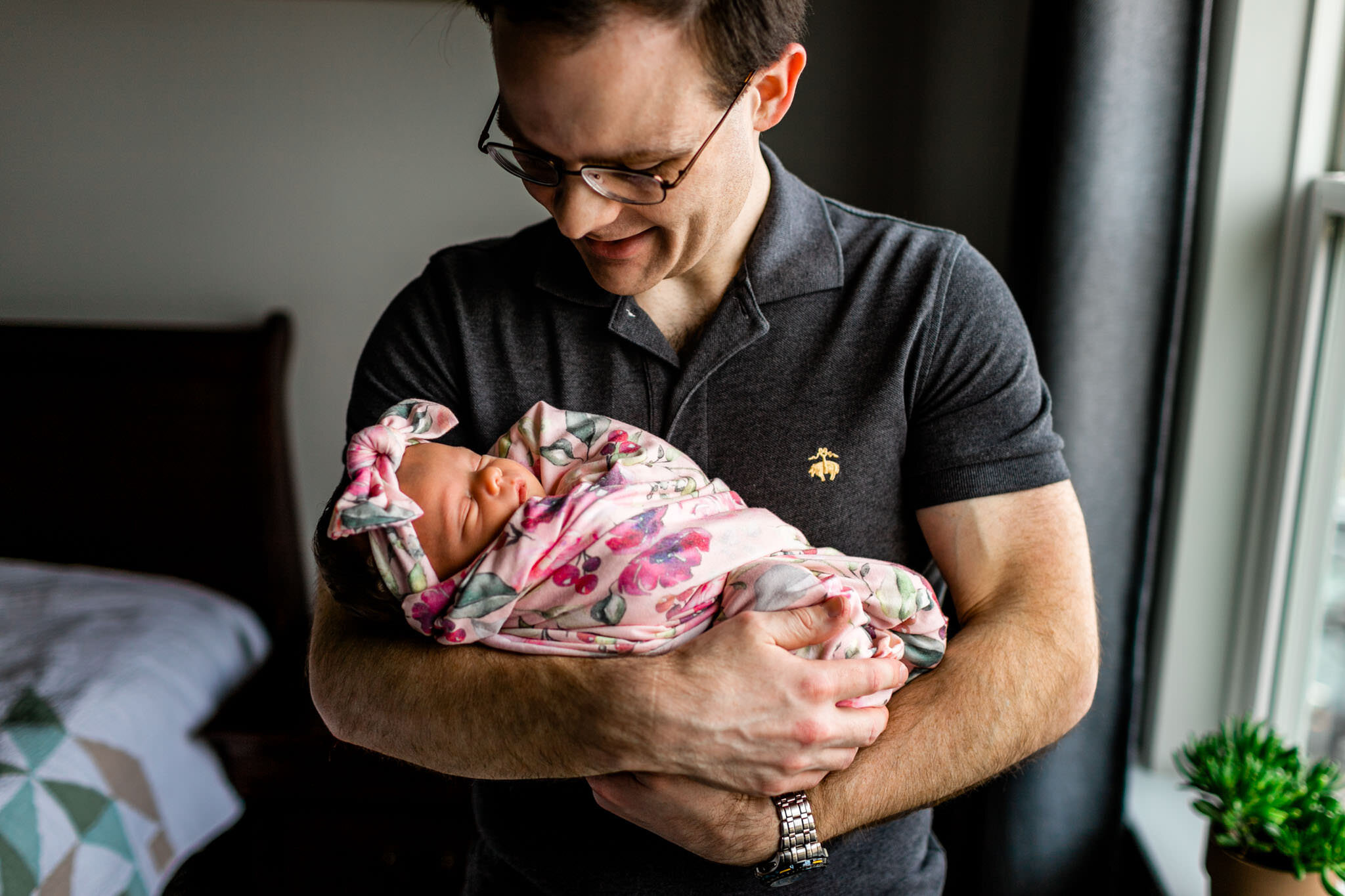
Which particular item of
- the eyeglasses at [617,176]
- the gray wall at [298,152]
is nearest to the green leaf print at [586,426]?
the eyeglasses at [617,176]

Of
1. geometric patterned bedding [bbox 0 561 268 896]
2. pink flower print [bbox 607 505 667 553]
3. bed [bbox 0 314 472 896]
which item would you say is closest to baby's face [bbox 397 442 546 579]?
pink flower print [bbox 607 505 667 553]

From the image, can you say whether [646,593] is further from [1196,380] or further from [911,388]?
[1196,380]

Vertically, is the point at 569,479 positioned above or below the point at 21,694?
above

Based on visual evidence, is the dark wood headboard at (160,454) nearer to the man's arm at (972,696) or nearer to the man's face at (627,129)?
the man's face at (627,129)

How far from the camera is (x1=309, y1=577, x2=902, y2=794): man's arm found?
2.95 feet

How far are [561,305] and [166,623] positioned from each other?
5.93 feet

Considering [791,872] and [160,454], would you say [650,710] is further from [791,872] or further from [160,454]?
[160,454]

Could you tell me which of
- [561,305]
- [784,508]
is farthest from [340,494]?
[784,508]

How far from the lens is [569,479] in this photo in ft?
3.48

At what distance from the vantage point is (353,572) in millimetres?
985

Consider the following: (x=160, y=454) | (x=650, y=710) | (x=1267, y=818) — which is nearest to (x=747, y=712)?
(x=650, y=710)

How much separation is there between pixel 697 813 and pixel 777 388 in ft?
1.60

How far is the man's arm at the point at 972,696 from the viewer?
0.96m

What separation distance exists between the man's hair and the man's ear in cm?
1
